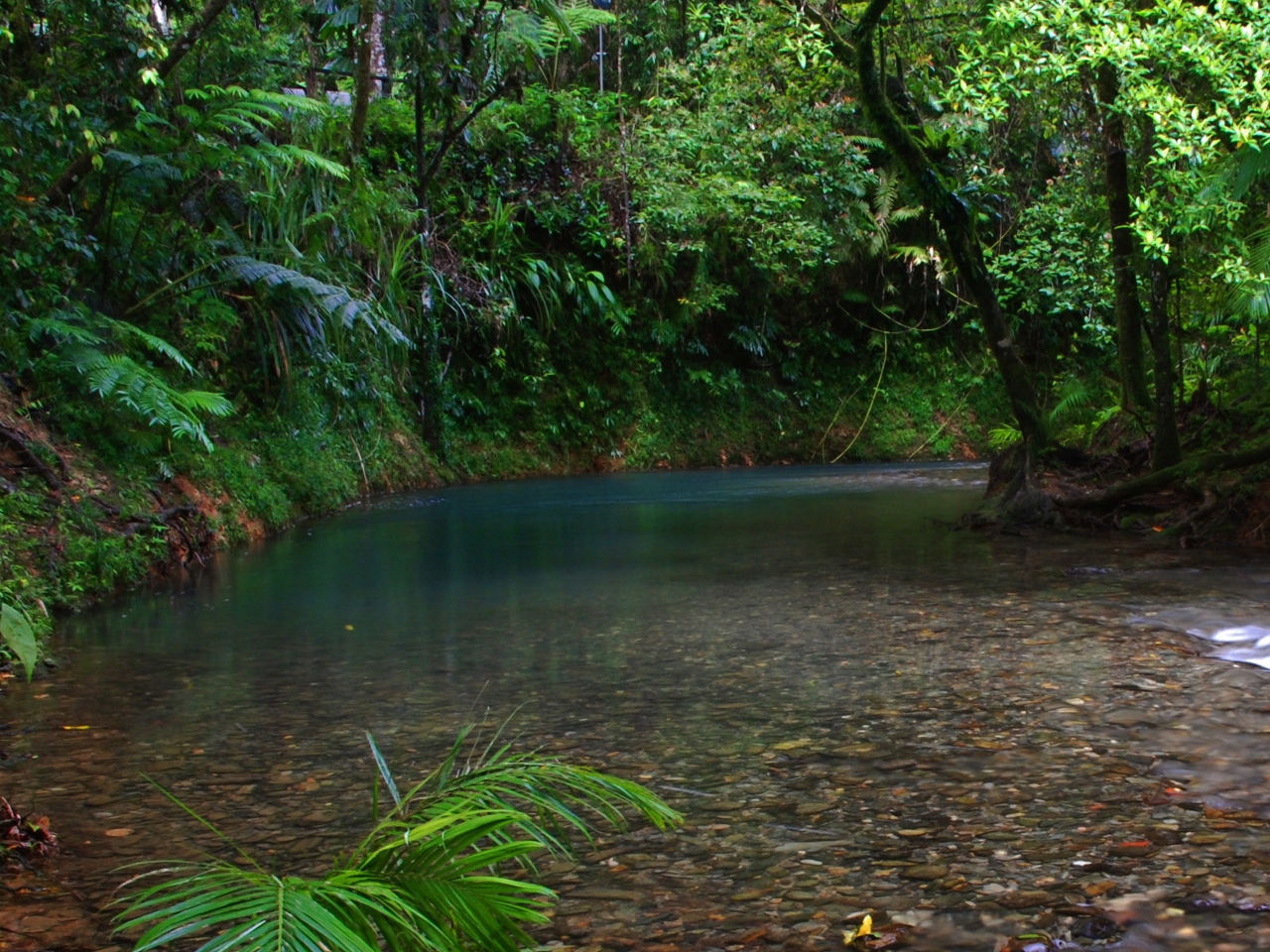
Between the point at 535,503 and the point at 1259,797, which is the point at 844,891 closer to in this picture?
the point at 1259,797

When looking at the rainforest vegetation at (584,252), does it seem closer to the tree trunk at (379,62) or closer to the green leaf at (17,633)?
the green leaf at (17,633)

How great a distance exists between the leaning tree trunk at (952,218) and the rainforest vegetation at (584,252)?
1.2 inches

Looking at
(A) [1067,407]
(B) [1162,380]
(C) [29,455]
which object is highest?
(B) [1162,380]

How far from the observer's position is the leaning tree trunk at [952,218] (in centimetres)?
940

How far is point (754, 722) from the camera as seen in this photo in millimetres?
4254

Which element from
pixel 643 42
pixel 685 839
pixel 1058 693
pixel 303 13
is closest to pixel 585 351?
pixel 643 42

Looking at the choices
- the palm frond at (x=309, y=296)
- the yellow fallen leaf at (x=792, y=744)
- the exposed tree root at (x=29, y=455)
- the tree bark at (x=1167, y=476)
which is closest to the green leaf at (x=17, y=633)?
the yellow fallen leaf at (x=792, y=744)

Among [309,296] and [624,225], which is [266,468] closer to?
[309,296]

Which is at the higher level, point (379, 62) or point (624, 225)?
point (379, 62)

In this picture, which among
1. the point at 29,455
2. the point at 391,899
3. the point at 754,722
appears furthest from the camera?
the point at 29,455

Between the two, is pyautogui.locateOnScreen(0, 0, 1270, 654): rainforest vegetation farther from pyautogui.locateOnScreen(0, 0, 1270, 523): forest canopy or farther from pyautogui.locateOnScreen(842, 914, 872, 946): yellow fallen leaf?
pyautogui.locateOnScreen(842, 914, 872, 946): yellow fallen leaf

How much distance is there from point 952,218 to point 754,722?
6492 millimetres

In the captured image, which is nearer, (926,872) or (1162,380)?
(926,872)

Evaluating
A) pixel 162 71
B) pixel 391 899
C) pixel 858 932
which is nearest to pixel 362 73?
pixel 162 71
